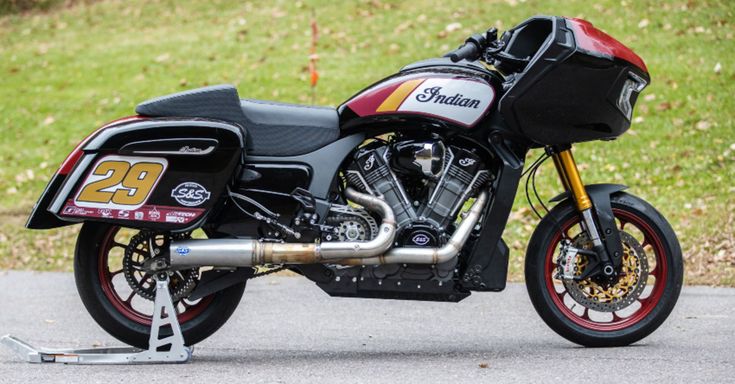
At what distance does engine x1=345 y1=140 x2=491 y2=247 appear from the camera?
20.0 ft

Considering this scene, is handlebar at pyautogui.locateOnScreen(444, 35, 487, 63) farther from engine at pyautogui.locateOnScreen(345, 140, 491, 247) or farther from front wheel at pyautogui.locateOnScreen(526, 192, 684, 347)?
front wheel at pyautogui.locateOnScreen(526, 192, 684, 347)

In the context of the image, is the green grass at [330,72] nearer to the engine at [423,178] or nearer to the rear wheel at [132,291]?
the engine at [423,178]

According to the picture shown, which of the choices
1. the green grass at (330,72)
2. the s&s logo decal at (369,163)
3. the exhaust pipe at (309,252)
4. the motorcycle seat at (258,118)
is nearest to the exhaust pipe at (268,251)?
the exhaust pipe at (309,252)

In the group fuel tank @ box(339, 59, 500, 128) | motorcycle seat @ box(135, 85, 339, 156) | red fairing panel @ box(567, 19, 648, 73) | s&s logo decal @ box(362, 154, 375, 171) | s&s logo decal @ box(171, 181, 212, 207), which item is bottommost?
s&s logo decal @ box(171, 181, 212, 207)

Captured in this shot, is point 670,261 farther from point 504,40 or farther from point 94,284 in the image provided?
point 94,284

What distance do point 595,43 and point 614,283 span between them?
1.28 metres

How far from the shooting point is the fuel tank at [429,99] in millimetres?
6008

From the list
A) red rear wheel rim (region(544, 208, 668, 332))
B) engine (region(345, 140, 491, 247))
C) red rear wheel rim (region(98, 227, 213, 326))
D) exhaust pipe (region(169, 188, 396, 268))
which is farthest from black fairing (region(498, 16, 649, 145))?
red rear wheel rim (region(98, 227, 213, 326))

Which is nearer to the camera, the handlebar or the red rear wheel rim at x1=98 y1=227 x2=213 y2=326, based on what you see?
the handlebar

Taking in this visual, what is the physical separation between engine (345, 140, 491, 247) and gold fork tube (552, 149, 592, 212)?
1.43 feet

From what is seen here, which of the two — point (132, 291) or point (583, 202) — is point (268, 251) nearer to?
point (132, 291)

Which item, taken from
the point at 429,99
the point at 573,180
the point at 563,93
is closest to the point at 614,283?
the point at 573,180

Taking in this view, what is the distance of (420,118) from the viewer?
605 cm

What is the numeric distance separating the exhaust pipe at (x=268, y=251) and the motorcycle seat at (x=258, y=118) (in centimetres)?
50
